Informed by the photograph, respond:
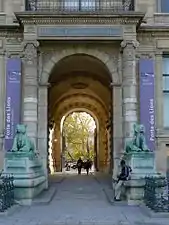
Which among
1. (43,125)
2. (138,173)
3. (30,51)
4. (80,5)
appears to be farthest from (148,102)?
(30,51)

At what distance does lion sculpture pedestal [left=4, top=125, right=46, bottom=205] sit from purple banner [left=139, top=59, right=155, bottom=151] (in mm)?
6086

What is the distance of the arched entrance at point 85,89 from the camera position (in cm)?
2328

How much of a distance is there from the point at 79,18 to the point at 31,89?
4022mm

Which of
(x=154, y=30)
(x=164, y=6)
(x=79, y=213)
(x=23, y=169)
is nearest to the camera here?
(x=79, y=213)

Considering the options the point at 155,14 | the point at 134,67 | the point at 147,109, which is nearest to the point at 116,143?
the point at 147,109

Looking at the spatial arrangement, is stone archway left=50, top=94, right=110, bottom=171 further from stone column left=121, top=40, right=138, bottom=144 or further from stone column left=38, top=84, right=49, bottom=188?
stone column left=121, top=40, right=138, bottom=144

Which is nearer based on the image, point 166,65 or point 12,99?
point 12,99

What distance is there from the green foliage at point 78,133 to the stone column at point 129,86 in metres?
51.3

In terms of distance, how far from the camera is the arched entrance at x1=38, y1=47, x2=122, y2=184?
76.4 ft

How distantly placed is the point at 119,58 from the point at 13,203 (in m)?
9.89

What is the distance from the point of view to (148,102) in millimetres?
23438

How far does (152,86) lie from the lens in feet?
77.3

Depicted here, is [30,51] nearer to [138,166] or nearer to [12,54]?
[12,54]

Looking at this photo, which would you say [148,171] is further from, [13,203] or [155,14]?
[155,14]
